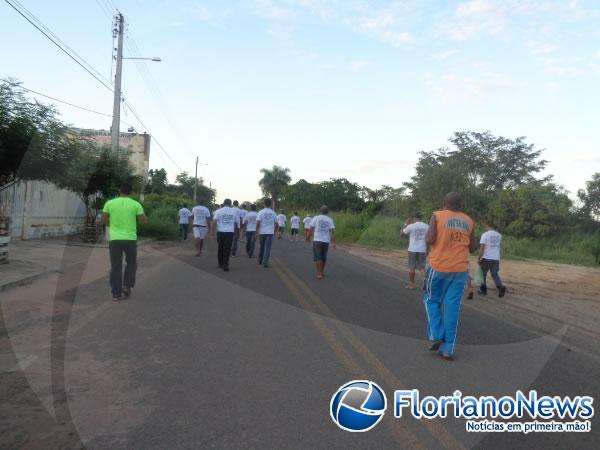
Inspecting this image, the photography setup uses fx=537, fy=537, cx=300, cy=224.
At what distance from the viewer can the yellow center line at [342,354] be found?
381 centimetres

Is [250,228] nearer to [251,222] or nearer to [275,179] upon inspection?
[251,222]

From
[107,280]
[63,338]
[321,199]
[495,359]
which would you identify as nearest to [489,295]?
[495,359]

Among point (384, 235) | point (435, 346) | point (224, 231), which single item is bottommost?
point (435, 346)

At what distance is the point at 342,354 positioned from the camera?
230 inches

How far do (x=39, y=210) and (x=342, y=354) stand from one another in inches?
665

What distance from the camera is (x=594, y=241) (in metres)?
29.4

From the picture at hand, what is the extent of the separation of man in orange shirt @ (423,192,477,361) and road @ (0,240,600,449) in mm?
328

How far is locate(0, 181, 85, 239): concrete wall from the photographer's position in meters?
17.3

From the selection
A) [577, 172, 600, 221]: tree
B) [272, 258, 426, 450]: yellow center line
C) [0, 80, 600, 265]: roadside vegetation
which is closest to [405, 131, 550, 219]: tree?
[0, 80, 600, 265]: roadside vegetation

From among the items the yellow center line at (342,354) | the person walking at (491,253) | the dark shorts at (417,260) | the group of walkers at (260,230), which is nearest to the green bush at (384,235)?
the group of walkers at (260,230)

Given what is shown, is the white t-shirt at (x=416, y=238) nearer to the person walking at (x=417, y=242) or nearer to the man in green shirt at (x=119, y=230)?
the person walking at (x=417, y=242)

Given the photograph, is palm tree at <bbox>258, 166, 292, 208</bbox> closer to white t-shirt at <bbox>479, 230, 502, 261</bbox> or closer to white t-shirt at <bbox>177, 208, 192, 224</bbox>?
white t-shirt at <bbox>177, 208, 192, 224</bbox>

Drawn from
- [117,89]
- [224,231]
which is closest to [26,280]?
[224,231]

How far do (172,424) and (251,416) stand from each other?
0.58m
